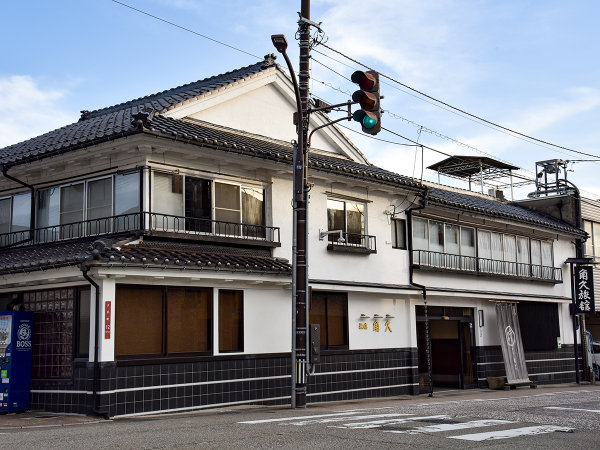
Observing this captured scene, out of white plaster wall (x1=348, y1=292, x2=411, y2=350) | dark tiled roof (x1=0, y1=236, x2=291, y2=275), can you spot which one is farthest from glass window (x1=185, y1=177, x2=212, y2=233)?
white plaster wall (x1=348, y1=292, x2=411, y2=350)

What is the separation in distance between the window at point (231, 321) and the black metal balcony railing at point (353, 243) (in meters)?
3.61

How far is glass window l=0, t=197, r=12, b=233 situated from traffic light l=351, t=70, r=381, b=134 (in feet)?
34.0

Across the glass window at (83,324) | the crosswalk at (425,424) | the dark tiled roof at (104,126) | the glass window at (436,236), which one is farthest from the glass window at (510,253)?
the glass window at (83,324)

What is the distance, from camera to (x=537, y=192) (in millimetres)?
34531

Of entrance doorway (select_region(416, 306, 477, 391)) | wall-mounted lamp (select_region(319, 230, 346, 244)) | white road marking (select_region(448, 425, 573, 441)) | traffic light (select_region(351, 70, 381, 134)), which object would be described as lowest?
white road marking (select_region(448, 425, 573, 441))

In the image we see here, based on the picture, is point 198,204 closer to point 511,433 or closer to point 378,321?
point 378,321

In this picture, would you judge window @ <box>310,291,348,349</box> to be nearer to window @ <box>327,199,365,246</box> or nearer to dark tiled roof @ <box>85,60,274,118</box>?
window @ <box>327,199,365,246</box>

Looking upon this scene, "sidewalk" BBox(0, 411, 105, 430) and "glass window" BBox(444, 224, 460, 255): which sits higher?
"glass window" BBox(444, 224, 460, 255)

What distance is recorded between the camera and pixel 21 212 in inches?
747

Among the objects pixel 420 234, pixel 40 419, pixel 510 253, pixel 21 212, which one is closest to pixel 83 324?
pixel 40 419

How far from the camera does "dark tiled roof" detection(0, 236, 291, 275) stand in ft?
46.5

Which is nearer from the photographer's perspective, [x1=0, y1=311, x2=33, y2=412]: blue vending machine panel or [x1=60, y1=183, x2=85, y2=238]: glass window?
[x1=0, y1=311, x2=33, y2=412]: blue vending machine panel

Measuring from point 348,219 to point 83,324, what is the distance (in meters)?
8.46

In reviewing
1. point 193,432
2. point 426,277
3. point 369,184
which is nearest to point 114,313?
point 193,432
